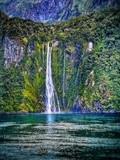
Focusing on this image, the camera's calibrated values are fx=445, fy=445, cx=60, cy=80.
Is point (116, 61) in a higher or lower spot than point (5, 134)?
higher

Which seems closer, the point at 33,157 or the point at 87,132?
the point at 33,157

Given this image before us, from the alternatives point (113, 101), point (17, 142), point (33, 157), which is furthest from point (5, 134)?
point (113, 101)

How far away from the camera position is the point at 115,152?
5466cm

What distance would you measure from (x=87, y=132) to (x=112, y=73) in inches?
4726

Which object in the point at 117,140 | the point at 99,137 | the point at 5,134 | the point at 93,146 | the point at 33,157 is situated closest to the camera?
the point at 33,157

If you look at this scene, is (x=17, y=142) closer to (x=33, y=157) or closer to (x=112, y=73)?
(x=33, y=157)

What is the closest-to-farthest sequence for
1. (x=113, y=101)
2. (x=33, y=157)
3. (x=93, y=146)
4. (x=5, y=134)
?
(x=33, y=157) < (x=93, y=146) < (x=5, y=134) < (x=113, y=101)

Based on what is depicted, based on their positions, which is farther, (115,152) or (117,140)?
(117,140)

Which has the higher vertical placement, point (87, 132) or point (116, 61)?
point (116, 61)

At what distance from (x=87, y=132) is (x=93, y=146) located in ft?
58.6

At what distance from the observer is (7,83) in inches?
7682

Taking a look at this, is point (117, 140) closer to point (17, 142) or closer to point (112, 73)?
point (17, 142)

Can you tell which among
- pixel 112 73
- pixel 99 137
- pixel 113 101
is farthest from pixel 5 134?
pixel 112 73

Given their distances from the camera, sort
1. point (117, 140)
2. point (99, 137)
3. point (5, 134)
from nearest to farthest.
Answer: point (117, 140)
point (99, 137)
point (5, 134)
